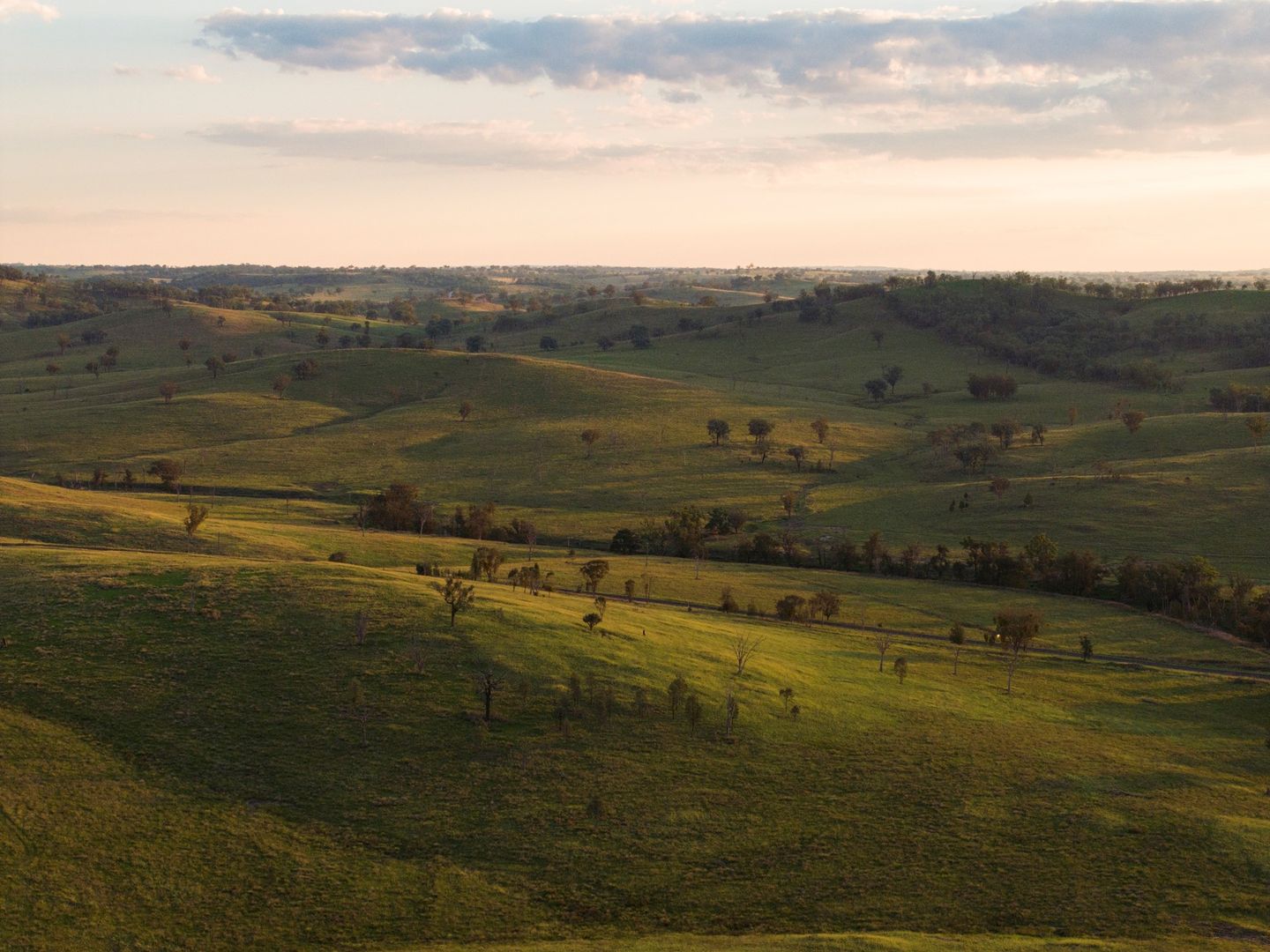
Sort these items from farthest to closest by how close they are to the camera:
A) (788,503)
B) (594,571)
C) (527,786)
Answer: (788,503) < (594,571) < (527,786)

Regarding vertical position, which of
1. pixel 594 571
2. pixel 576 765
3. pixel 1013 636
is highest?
pixel 594 571

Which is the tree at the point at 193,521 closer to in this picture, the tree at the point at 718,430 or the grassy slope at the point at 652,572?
the grassy slope at the point at 652,572

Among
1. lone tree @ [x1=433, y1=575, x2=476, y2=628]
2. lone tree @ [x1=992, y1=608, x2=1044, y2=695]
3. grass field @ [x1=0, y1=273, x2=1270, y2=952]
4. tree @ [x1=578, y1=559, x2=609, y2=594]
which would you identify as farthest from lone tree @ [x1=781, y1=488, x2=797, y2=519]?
lone tree @ [x1=433, y1=575, x2=476, y2=628]

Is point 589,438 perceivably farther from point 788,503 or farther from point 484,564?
point 484,564

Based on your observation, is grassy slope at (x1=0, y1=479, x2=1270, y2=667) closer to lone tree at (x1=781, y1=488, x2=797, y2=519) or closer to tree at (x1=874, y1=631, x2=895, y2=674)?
tree at (x1=874, y1=631, x2=895, y2=674)

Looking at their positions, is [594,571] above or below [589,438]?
below

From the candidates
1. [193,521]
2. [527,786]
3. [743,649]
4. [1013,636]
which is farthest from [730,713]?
[193,521]
